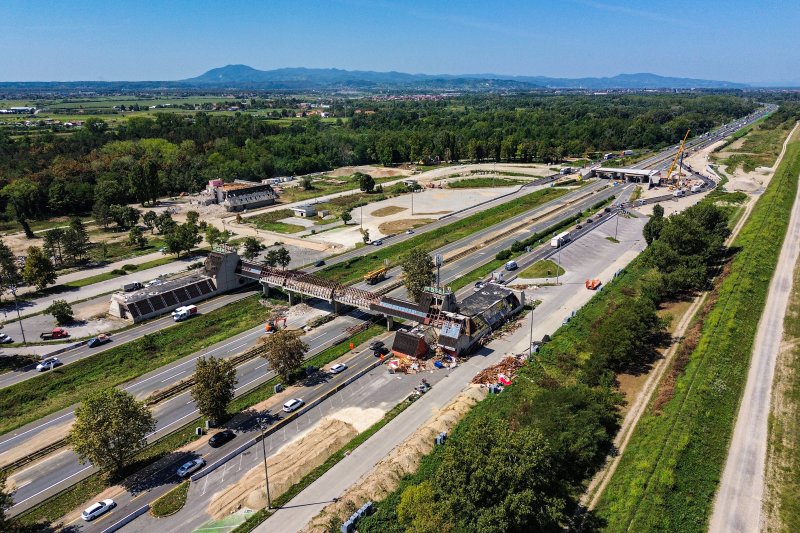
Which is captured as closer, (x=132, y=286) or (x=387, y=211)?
(x=132, y=286)

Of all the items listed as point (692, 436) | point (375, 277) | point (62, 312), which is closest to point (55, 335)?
point (62, 312)

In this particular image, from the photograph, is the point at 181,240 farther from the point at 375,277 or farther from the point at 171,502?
the point at 171,502

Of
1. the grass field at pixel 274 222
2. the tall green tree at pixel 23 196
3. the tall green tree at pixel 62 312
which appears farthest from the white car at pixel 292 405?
the tall green tree at pixel 23 196

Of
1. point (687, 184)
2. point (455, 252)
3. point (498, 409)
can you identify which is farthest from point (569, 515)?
point (687, 184)

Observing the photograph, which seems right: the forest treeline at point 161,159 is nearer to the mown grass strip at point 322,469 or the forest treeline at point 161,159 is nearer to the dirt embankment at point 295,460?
the dirt embankment at point 295,460

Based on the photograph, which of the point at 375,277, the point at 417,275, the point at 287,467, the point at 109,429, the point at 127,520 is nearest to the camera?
the point at 127,520

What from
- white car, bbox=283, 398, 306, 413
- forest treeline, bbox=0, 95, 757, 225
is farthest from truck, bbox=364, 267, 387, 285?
forest treeline, bbox=0, 95, 757, 225
